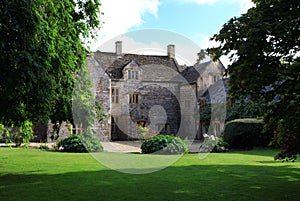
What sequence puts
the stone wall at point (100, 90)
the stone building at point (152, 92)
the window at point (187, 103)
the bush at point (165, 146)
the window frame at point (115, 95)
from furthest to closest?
1. the window at point (187, 103)
2. the stone building at point (152, 92)
3. the window frame at point (115, 95)
4. the stone wall at point (100, 90)
5. the bush at point (165, 146)

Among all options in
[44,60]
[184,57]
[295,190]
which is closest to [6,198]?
[44,60]

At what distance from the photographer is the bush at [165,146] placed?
54.5 feet

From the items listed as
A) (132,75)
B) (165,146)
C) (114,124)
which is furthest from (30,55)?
(132,75)

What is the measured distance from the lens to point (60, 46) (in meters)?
8.15

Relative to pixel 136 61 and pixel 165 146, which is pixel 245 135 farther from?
pixel 136 61

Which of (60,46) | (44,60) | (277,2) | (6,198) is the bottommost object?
(6,198)

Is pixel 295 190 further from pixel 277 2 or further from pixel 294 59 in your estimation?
pixel 277 2

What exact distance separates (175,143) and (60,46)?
9923mm

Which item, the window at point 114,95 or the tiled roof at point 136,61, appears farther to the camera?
the tiled roof at point 136,61

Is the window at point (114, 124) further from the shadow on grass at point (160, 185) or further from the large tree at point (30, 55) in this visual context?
the large tree at point (30, 55)

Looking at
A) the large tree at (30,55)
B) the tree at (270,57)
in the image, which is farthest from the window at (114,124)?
the tree at (270,57)

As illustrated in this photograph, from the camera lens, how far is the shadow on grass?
6.88 m

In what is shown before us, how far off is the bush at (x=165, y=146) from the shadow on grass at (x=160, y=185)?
5899mm

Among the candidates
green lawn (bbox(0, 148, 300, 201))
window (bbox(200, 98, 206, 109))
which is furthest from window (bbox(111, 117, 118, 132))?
green lawn (bbox(0, 148, 300, 201))
